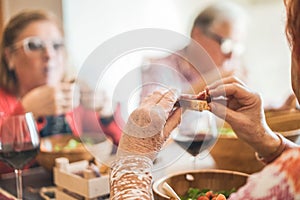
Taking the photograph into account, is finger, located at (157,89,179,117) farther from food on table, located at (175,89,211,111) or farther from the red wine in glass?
the red wine in glass

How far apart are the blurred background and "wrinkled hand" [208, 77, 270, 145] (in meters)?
2.08

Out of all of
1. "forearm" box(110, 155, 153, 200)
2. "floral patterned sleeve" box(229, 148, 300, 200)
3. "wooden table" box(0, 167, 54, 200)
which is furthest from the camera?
"wooden table" box(0, 167, 54, 200)

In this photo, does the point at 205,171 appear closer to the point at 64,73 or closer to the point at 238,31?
the point at 64,73

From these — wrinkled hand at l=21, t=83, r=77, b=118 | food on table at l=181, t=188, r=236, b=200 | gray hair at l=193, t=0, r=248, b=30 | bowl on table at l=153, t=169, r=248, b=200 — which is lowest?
wrinkled hand at l=21, t=83, r=77, b=118

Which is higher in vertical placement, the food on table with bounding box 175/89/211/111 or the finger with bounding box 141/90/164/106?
the finger with bounding box 141/90/164/106

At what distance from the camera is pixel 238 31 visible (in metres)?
2.41

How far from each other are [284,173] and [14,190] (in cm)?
76

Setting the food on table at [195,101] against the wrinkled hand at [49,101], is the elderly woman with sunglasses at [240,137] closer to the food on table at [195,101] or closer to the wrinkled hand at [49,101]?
the food on table at [195,101]

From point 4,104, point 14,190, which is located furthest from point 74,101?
point 14,190

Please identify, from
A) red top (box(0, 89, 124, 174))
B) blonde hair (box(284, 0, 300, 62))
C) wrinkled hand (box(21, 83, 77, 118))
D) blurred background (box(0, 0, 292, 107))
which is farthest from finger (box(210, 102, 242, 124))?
blurred background (box(0, 0, 292, 107))

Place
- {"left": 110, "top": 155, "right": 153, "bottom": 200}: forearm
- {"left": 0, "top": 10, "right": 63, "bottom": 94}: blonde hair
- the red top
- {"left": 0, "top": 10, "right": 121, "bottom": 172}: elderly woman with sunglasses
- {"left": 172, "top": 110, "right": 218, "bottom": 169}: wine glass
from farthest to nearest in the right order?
1. {"left": 0, "top": 10, "right": 63, "bottom": 94}: blonde hair
2. {"left": 0, "top": 10, "right": 121, "bottom": 172}: elderly woman with sunglasses
3. the red top
4. {"left": 172, "top": 110, "right": 218, "bottom": 169}: wine glass
5. {"left": 110, "top": 155, "right": 153, "bottom": 200}: forearm

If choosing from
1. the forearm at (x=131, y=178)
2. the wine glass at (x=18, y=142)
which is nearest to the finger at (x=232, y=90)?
the forearm at (x=131, y=178)

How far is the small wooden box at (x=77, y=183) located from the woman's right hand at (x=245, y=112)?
0.93 feet

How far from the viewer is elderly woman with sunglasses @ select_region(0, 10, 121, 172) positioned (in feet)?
5.75
